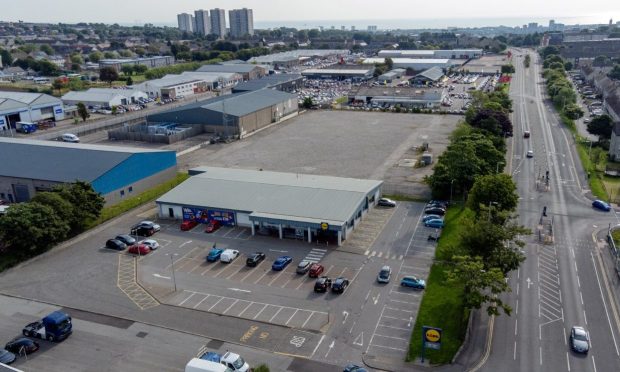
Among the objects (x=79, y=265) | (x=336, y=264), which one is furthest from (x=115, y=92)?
(x=336, y=264)

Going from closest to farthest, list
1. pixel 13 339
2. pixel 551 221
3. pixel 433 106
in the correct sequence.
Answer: pixel 13 339, pixel 551 221, pixel 433 106

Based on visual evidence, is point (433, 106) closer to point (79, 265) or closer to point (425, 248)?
point (425, 248)

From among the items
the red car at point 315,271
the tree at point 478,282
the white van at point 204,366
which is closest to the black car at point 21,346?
the white van at point 204,366

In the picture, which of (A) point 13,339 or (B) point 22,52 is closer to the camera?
(A) point 13,339

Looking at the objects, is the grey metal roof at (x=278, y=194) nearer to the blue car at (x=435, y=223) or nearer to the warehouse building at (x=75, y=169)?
the blue car at (x=435, y=223)

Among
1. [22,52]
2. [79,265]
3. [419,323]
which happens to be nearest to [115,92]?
[79,265]

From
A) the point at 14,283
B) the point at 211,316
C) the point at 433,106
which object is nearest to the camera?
the point at 211,316

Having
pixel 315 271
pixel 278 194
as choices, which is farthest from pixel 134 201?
pixel 315 271
